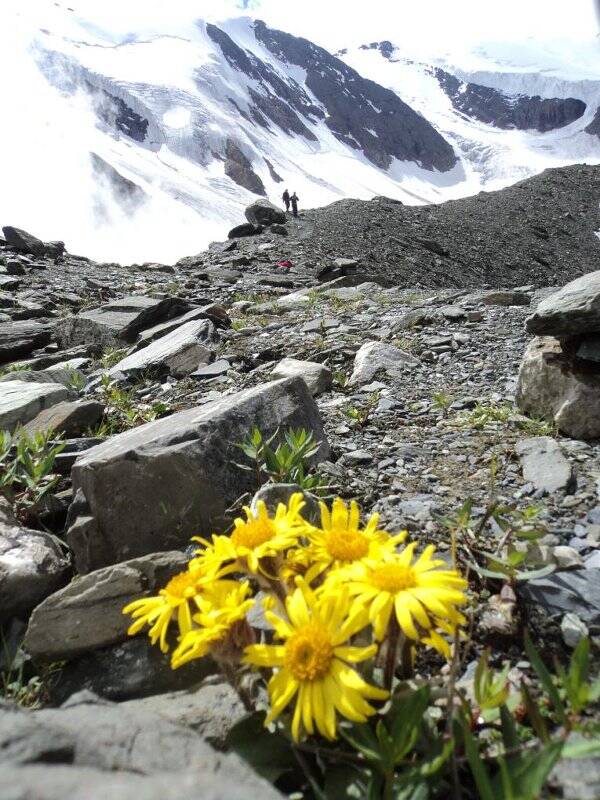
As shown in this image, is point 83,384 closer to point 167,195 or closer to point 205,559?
point 205,559

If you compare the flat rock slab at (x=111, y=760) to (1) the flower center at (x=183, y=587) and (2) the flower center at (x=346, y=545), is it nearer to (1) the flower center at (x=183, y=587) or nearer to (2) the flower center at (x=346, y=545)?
(1) the flower center at (x=183, y=587)

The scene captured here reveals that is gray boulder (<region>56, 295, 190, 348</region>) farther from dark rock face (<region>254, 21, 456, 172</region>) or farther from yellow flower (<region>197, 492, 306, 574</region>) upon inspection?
dark rock face (<region>254, 21, 456, 172</region>)

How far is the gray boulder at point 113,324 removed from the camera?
27.3ft

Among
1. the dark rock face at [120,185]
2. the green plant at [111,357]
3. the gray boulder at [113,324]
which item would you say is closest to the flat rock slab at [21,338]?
the gray boulder at [113,324]

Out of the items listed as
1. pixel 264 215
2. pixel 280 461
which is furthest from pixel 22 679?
pixel 264 215

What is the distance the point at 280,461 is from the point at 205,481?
0.39 metres

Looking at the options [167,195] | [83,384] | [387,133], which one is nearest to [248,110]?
[387,133]

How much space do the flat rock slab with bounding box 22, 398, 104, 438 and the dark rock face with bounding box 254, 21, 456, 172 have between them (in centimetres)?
10937

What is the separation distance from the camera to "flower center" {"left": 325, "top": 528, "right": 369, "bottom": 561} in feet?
4.60

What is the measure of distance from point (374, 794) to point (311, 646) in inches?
12.9

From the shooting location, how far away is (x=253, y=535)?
1469 mm

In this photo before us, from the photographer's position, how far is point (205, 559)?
4.83ft

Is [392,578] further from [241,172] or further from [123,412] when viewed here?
[241,172]

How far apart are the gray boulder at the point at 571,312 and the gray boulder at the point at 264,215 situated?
22.5m
